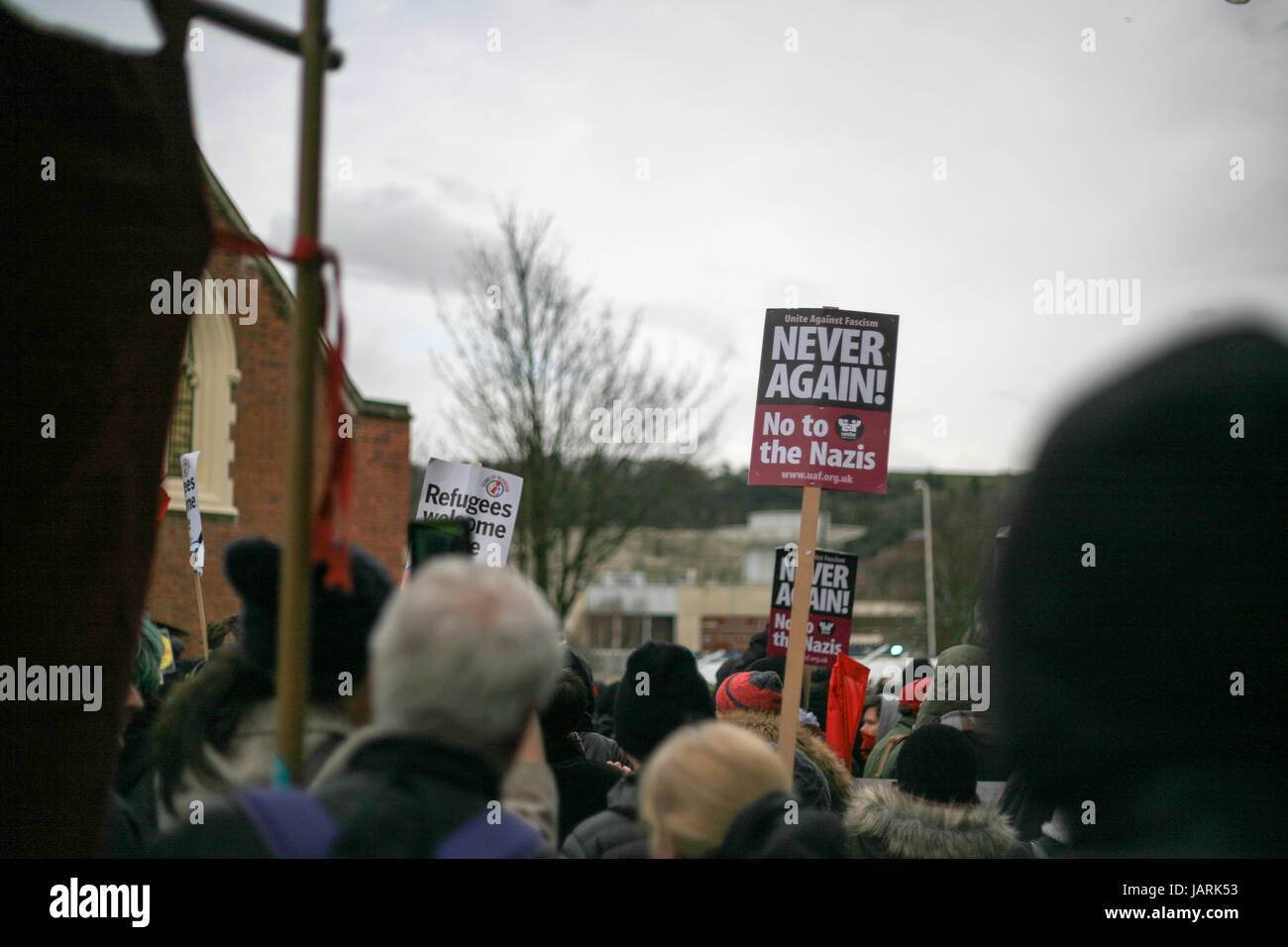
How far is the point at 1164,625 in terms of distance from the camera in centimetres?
132

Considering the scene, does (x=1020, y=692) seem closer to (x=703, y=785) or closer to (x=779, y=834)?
(x=779, y=834)

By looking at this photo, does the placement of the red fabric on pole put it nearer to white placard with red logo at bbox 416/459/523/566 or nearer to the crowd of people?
the crowd of people

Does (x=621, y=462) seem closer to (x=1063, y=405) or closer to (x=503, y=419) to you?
(x=503, y=419)

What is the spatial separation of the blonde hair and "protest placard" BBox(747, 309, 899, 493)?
293cm

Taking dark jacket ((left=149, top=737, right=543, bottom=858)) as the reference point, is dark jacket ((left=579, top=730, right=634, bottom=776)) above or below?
below

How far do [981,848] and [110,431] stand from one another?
9.35 ft

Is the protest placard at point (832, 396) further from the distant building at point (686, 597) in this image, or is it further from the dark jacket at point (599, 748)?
the distant building at point (686, 597)

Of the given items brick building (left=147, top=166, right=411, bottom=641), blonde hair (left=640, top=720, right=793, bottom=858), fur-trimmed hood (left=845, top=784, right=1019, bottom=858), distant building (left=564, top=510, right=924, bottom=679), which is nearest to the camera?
blonde hair (left=640, top=720, right=793, bottom=858)

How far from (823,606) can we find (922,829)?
15.1ft

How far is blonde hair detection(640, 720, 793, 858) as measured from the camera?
229 centimetres

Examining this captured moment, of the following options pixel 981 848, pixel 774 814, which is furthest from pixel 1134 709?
pixel 981 848

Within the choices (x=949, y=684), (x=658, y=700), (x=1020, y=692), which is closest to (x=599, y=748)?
(x=658, y=700)

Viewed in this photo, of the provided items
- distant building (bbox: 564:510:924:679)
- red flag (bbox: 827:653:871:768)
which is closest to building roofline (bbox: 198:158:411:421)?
red flag (bbox: 827:653:871:768)

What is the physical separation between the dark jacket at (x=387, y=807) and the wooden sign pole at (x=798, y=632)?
277cm
